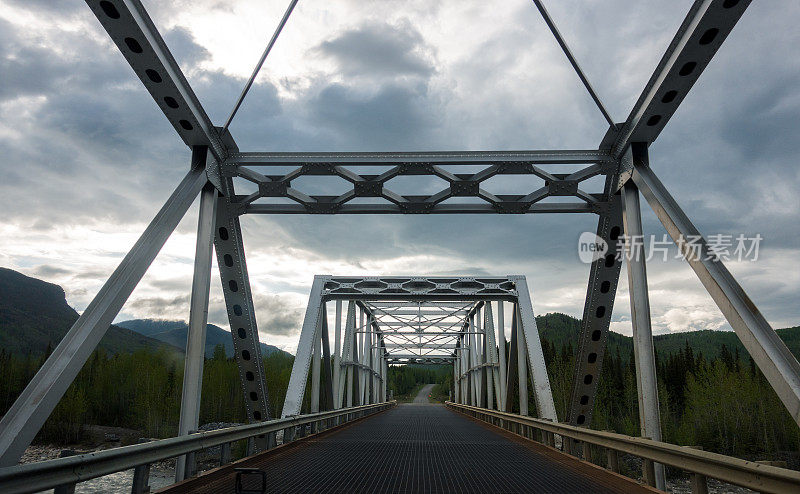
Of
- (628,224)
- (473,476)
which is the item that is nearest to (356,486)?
(473,476)

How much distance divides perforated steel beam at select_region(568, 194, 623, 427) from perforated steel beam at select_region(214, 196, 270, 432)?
6.16m

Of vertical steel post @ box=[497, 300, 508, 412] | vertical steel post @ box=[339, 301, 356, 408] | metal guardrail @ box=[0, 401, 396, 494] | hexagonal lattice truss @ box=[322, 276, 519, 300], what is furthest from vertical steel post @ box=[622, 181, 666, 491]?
vertical steel post @ box=[339, 301, 356, 408]

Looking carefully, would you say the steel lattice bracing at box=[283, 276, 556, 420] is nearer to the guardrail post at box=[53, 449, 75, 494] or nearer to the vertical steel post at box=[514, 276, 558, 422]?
the vertical steel post at box=[514, 276, 558, 422]

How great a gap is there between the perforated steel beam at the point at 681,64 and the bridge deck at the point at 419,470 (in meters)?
4.73

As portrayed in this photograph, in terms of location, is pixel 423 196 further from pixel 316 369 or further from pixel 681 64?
pixel 316 369

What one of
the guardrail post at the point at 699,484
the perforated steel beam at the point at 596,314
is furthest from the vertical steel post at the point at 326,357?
the guardrail post at the point at 699,484

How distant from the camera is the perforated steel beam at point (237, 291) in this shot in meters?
9.76

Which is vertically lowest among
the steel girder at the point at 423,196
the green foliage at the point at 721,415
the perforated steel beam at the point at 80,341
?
the green foliage at the point at 721,415

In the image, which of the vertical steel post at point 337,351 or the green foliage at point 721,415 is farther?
the green foliage at point 721,415

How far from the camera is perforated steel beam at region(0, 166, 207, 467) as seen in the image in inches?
175

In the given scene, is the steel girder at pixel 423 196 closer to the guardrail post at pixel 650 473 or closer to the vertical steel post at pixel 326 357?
the guardrail post at pixel 650 473

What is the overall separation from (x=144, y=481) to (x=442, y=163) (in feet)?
20.7

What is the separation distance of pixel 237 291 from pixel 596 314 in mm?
Result: 6642

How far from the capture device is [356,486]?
6.28m
